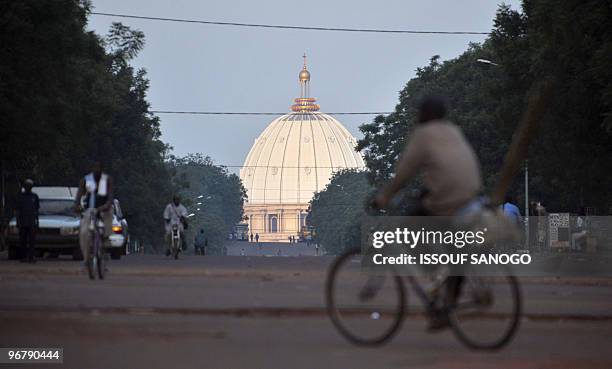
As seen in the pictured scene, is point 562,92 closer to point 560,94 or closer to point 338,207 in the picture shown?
point 560,94

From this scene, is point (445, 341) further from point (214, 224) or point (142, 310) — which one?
point (214, 224)

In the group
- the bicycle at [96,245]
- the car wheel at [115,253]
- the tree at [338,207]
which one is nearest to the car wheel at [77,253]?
the car wheel at [115,253]

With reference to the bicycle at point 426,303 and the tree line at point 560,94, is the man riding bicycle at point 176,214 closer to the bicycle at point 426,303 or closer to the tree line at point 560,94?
the tree line at point 560,94

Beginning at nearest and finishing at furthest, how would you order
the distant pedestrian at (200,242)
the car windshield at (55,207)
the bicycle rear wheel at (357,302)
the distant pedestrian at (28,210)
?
the bicycle rear wheel at (357,302)
the distant pedestrian at (28,210)
the car windshield at (55,207)
the distant pedestrian at (200,242)

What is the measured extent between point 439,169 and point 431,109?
1.40 feet

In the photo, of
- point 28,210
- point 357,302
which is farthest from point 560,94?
point 357,302

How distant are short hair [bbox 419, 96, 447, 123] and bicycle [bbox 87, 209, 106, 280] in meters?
11.6

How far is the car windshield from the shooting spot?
4085 centimetres

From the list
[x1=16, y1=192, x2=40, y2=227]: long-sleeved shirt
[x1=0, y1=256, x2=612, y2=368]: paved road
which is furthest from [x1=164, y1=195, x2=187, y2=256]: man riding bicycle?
[x1=0, y1=256, x2=612, y2=368]: paved road

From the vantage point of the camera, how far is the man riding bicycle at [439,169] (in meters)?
11.8

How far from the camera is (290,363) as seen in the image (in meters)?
11.4

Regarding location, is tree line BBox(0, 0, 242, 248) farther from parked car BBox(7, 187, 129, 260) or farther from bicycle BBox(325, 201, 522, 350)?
bicycle BBox(325, 201, 522, 350)

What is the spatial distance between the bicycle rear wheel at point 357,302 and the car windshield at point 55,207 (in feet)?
94.6

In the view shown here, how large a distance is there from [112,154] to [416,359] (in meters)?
68.7
